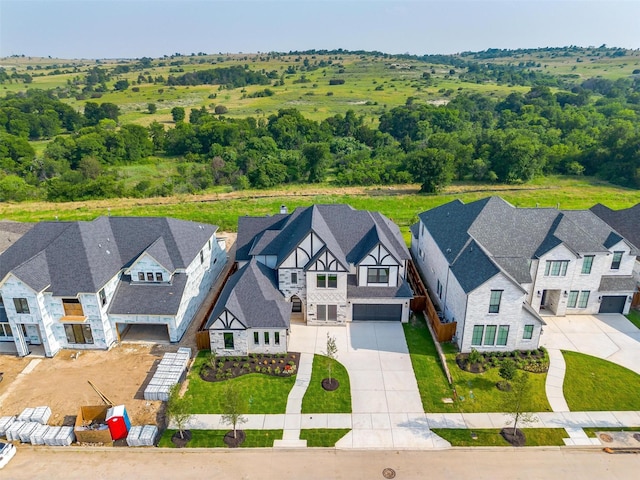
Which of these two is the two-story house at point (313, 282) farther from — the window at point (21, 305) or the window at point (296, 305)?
the window at point (21, 305)

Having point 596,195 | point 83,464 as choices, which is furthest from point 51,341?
point 596,195

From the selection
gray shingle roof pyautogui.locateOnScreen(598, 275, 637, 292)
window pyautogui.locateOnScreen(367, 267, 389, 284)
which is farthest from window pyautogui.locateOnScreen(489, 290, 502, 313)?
gray shingle roof pyautogui.locateOnScreen(598, 275, 637, 292)

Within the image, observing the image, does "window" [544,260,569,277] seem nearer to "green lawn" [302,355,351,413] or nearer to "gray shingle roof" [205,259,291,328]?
"green lawn" [302,355,351,413]

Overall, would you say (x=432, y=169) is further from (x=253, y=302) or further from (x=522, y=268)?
(x=253, y=302)

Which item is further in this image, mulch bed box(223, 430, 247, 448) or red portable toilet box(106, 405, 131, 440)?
red portable toilet box(106, 405, 131, 440)

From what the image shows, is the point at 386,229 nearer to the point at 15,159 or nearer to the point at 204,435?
the point at 204,435

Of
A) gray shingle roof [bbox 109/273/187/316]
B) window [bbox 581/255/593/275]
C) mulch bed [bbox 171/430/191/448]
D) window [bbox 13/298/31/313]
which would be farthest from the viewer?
window [bbox 581/255/593/275]
